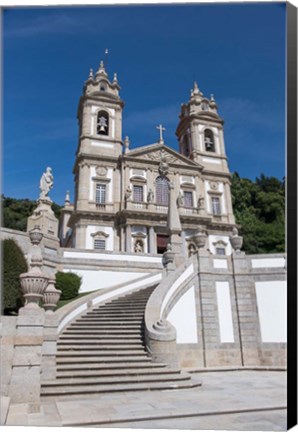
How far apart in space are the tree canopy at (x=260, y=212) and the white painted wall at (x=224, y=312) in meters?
22.1

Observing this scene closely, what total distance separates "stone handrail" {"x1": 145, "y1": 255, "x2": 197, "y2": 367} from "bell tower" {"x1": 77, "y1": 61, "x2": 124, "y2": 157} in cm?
1949

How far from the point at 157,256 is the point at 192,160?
1609cm

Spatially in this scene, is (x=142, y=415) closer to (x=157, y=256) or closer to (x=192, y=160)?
(x=157, y=256)

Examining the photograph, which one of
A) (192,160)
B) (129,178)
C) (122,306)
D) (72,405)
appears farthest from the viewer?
(192,160)

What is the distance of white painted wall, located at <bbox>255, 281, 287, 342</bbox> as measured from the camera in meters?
10.8

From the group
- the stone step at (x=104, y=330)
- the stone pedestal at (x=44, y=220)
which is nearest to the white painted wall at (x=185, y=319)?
the stone step at (x=104, y=330)

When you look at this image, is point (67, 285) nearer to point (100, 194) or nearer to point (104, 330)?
point (104, 330)

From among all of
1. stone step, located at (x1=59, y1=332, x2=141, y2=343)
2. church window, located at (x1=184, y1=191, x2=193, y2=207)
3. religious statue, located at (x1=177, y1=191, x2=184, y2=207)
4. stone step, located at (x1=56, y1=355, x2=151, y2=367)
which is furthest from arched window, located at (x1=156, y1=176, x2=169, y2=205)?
stone step, located at (x1=56, y1=355, x2=151, y2=367)

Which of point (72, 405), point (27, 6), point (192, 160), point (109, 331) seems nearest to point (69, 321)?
point (109, 331)

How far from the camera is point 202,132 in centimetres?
3444

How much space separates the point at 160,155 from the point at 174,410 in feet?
88.4

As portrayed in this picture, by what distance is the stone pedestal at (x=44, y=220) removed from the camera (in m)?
16.4

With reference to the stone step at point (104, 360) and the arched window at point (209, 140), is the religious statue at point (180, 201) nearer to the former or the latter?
the arched window at point (209, 140)

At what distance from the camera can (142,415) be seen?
15.9 ft
